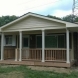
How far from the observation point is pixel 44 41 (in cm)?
1315

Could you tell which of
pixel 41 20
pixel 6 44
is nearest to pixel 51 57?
pixel 41 20

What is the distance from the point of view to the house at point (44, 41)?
1247cm

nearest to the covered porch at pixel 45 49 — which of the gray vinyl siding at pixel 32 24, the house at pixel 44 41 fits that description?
the house at pixel 44 41

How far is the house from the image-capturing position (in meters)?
12.5

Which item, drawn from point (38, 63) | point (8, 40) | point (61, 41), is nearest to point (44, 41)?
point (61, 41)

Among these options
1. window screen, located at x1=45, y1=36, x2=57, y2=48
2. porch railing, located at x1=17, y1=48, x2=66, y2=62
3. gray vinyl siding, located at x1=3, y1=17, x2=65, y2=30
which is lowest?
porch railing, located at x1=17, y1=48, x2=66, y2=62

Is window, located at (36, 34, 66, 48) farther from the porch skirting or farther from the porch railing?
the porch skirting

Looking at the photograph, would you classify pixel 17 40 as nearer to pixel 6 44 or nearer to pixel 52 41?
pixel 6 44

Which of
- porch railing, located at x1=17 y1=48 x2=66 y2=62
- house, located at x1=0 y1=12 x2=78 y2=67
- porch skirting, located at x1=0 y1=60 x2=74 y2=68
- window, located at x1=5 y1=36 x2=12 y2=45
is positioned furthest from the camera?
window, located at x1=5 y1=36 x2=12 y2=45

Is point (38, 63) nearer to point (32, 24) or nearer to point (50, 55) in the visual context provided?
point (50, 55)

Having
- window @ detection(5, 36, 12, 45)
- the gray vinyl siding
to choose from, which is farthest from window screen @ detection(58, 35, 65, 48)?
window @ detection(5, 36, 12, 45)

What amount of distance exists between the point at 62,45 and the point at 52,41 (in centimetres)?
94

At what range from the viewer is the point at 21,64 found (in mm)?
13398

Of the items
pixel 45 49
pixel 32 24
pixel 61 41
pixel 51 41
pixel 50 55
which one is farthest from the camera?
pixel 51 41
